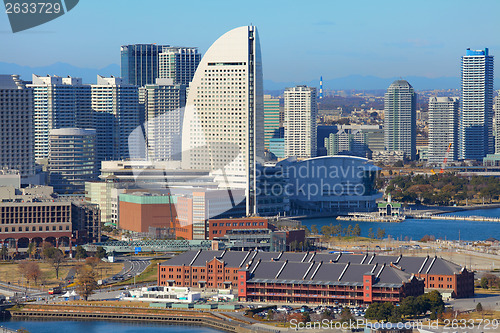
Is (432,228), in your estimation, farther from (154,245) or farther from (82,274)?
(82,274)

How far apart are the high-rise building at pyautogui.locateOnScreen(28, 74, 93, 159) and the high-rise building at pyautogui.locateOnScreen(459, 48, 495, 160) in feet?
148

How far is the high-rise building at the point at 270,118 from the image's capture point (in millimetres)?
112062

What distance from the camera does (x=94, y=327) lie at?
35469mm

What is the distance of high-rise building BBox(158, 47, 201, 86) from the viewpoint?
4225 inches

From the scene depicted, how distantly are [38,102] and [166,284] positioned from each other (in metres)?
48.4

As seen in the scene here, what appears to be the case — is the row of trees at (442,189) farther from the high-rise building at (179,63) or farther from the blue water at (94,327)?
the blue water at (94,327)

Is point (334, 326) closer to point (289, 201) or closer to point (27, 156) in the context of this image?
point (289, 201)

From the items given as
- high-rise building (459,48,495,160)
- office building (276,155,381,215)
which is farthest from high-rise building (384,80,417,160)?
office building (276,155,381,215)

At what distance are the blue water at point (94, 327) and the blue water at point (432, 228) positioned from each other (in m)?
23.8

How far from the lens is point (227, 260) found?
131 ft

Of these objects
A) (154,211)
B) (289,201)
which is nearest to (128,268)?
(154,211)

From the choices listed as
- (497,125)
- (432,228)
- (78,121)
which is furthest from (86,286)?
(497,125)

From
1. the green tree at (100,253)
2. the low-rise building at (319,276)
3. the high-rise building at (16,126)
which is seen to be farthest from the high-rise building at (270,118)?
the low-rise building at (319,276)

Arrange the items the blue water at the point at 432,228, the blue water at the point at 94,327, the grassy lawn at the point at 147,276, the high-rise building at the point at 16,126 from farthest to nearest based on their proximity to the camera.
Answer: the high-rise building at the point at 16,126
the blue water at the point at 432,228
the grassy lawn at the point at 147,276
the blue water at the point at 94,327
